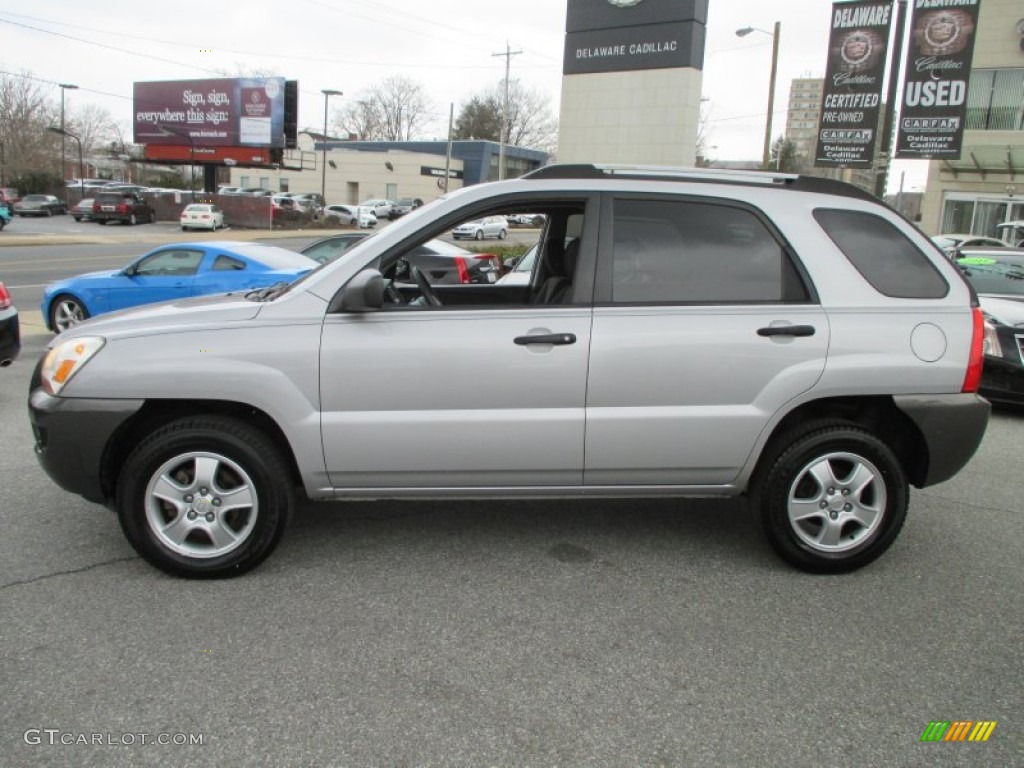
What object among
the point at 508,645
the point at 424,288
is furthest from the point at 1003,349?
the point at 508,645

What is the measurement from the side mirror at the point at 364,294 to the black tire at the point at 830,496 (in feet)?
6.62

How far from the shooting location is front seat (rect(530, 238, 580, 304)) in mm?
3863

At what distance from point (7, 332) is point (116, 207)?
41.5 metres

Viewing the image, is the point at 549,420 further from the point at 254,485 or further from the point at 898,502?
the point at 898,502

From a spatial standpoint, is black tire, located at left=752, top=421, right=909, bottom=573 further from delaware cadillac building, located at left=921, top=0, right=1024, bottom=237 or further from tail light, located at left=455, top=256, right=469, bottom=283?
delaware cadillac building, located at left=921, top=0, right=1024, bottom=237

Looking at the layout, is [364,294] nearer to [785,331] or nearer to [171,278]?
[785,331]

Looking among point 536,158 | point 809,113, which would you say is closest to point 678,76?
point 536,158

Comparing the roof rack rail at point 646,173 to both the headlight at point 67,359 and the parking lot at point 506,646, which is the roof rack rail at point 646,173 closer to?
the parking lot at point 506,646

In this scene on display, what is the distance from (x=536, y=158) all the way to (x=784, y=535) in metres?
86.8

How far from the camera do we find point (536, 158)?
8675 centimetres

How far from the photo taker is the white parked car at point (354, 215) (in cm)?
5122

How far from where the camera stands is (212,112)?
169 feet

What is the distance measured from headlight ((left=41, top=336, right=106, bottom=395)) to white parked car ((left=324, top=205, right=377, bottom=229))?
161 feet

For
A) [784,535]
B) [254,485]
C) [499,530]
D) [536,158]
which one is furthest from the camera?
[536,158]
